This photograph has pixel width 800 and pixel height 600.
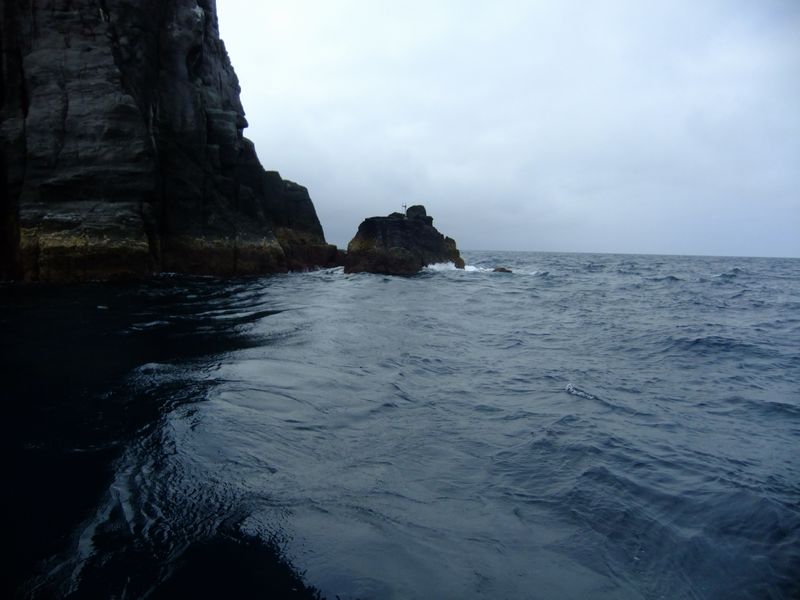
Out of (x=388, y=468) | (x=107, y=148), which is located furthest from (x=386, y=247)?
(x=388, y=468)

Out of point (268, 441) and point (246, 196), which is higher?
point (246, 196)

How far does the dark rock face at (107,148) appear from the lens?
18.3 metres

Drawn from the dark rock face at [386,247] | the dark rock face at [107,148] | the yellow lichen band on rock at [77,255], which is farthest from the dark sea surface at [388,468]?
the dark rock face at [386,247]

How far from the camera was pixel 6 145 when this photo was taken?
18.6 metres

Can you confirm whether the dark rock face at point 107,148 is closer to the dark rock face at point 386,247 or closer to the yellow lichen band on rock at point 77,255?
the yellow lichen band on rock at point 77,255

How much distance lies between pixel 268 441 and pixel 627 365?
24.4 ft

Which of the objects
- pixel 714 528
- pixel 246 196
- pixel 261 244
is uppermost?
pixel 246 196

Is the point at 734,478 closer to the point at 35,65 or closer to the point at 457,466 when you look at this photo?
the point at 457,466

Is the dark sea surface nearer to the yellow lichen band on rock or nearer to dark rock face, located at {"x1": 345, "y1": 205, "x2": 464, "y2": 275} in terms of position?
the yellow lichen band on rock

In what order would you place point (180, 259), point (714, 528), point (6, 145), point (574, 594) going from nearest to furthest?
point (574, 594), point (714, 528), point (6, 145), point (180, 259)

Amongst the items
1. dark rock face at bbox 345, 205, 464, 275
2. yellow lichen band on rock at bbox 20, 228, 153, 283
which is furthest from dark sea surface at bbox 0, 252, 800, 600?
dark rock face at bbox 345, 205, 464, 275

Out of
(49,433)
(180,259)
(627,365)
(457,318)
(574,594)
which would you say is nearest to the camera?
(574,594)

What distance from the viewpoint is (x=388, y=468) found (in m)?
4.64

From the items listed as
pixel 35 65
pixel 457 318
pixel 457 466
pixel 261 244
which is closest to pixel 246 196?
pixel 261 244
